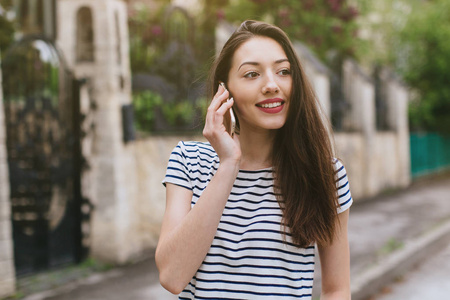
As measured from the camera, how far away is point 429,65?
20312 mm

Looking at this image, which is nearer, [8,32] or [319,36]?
[8,32]

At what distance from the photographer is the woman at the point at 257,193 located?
5.54 ft

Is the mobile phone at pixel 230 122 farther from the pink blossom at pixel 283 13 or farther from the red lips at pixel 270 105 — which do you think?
the pink blossom at pixel 283 13

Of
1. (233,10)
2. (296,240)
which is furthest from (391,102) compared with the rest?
(296,240)

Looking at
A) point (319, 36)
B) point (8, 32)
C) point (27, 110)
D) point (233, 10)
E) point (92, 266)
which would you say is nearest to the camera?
point (27, 110)

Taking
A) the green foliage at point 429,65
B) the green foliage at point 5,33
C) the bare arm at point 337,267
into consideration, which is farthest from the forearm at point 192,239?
the green foliage at point 429,65

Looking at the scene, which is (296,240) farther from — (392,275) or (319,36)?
(319,36)

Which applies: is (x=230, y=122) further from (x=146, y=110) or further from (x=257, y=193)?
(x=146, y=110)

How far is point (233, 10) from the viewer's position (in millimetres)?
15234

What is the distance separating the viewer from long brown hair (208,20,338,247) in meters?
1.85

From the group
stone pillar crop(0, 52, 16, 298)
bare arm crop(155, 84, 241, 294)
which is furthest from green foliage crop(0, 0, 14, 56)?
bare arm crop(155, 84, 241, 294)

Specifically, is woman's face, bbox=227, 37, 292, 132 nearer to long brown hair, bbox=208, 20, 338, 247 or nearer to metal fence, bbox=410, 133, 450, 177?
Result: long brown hair, bbox=208, 20, 338, 247

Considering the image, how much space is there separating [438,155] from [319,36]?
9144 mm

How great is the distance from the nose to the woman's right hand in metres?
0.16
